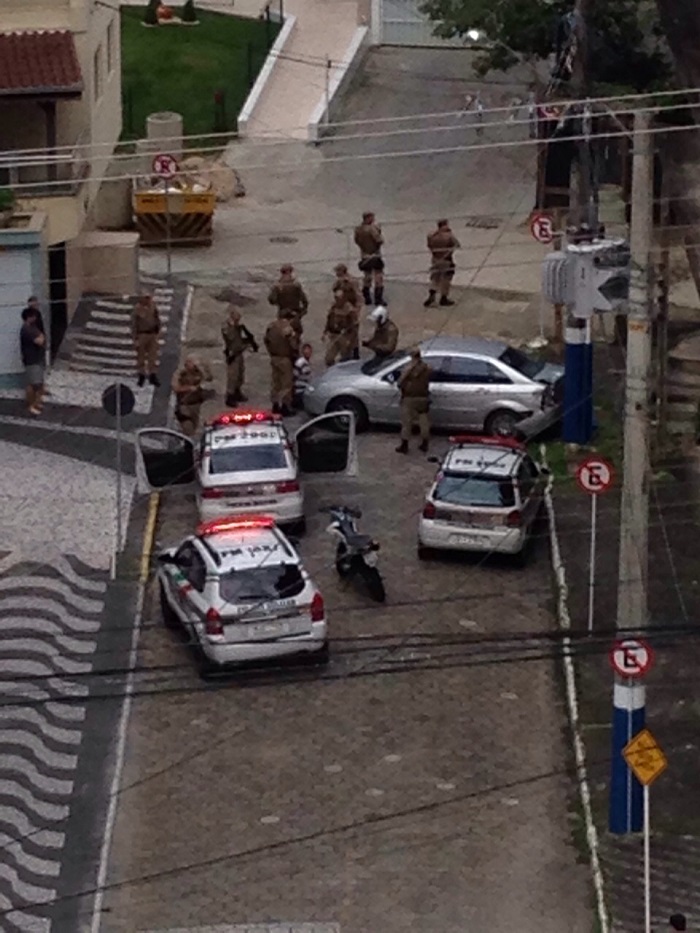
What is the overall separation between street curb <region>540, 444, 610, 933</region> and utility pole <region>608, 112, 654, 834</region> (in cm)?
47

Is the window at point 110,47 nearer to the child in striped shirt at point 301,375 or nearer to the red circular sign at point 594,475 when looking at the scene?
the child in striped shirt at point 301,375

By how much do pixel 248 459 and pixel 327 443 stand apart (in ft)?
5.97

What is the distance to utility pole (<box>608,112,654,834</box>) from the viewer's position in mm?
22594

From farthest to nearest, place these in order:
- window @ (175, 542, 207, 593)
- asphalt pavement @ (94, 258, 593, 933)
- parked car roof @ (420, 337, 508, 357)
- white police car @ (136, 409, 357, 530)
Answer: parked car roof @ (420, 337, 508, 357)
white police car @ (136, 409, 357, 530)
window @ (175, 542, 207, 593)
asphalt pavement @ (94, 258, 593, 933)

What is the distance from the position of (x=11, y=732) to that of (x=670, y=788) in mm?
6614

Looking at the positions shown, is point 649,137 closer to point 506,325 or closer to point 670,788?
point 670,788

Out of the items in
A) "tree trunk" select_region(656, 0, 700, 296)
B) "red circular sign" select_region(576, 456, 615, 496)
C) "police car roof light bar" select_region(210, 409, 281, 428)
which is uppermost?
"tree trunk" select_region(656, 0, 700, 296)

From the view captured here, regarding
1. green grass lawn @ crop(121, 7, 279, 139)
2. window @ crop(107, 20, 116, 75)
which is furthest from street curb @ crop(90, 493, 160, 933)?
green grass lawn @ crop(121, 7, 279, 139)

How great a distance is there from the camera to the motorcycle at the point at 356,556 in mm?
28484

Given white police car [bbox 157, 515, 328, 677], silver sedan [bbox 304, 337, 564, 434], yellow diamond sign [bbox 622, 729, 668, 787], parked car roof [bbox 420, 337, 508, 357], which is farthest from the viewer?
parked car roof [bbox 420, 337, 508, 357]

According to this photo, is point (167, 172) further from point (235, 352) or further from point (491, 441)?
point (491, 441)

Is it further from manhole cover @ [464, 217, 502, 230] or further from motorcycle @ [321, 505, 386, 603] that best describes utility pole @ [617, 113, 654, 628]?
manhole cover @ [464, 217, 502, 230]

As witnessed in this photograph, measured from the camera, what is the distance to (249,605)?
85.2 ft

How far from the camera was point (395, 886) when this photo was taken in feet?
73.2
